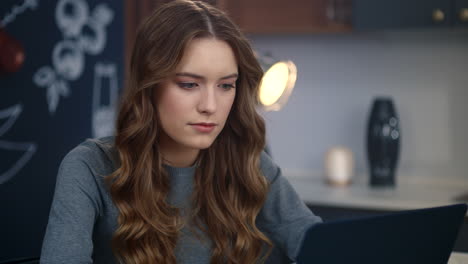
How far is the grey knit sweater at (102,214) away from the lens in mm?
1227

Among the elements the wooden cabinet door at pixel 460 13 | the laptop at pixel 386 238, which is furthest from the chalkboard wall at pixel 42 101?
the wooden cabinet door at pixel 460 13

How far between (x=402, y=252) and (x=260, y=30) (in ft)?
7.18

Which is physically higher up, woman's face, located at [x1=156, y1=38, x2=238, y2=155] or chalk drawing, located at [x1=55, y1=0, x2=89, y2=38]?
chalk drawing, located at [x1=55, y1=0, x2=89, y2=38]

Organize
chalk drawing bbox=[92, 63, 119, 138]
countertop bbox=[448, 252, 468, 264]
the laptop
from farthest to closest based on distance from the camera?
chalk drawing bbox=[92, 63, 119, 138]
countertop bbox=[448, 252, 468, 264]
the laptop

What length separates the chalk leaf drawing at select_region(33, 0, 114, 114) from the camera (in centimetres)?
242

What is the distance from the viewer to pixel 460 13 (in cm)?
268

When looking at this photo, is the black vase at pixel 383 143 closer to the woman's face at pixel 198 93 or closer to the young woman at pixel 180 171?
the young woman at pixel 180 171

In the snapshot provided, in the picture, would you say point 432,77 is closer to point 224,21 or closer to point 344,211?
point 344,211

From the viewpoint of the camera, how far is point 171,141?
1.50 metres

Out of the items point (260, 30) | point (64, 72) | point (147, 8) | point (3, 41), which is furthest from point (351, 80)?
point (3, 41)

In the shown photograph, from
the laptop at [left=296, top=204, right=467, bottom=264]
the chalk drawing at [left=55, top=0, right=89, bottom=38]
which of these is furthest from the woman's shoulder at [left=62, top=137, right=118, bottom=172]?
the chalk drawing at [left=55, top=0, right=89, bottom=38]

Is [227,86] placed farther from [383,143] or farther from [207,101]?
[383,143]

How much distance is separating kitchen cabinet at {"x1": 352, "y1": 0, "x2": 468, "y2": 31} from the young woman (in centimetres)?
143

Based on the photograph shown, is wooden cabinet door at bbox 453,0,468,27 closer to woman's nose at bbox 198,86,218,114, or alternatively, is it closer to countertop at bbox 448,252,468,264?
countertop at bbox 448,252,468,264
